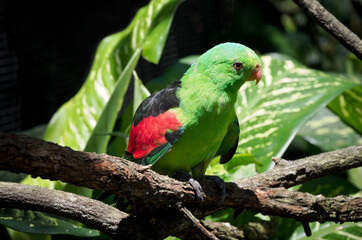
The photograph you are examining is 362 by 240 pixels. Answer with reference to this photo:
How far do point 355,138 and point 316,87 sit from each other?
1.86 feet

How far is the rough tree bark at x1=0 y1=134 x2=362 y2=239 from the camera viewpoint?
660 millimetres

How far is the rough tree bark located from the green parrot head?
0.84 feet

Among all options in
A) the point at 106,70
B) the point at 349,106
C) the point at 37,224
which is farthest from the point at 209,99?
the point at 349,106

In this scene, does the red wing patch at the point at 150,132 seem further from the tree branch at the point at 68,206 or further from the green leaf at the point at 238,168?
the green leaf at the point at 238,168

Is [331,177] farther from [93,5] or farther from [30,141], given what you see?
[93,5]

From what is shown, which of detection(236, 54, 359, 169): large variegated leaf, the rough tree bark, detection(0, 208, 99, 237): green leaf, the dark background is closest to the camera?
the rough tree bark

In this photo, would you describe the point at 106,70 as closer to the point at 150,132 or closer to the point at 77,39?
the point at 150,132

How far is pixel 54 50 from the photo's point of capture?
2637 millimetres

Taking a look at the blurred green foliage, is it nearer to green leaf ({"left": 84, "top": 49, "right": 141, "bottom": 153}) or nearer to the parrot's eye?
green leaf ({"left": 84, "top": 49, "right": 141, "bottom": 153})

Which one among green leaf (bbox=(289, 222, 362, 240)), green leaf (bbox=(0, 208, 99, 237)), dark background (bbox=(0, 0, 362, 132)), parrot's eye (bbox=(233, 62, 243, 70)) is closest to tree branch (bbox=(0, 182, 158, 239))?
green leaf (bbox=(0, 208, 99, 237))

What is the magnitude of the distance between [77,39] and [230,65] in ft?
6.11

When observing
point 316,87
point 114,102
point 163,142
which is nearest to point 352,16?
point 316,87

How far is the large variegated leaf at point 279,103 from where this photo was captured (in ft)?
4.83

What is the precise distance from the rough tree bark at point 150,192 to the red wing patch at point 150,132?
152 mm
